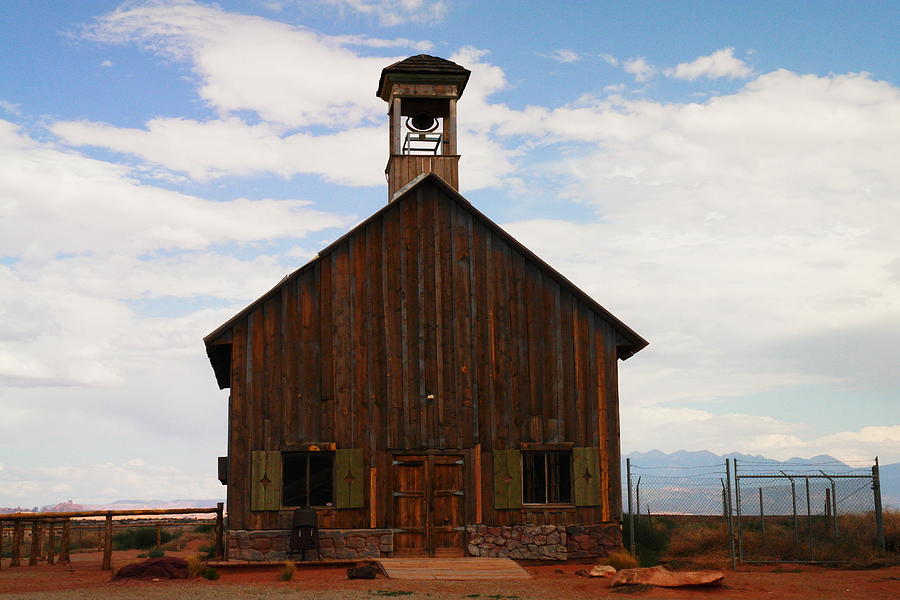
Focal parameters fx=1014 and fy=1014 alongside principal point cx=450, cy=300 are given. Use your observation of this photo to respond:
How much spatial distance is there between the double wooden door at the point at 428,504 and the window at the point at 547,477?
148cm

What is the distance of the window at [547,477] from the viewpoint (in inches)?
880

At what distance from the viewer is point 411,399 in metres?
22.2

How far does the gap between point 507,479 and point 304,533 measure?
4.51 m

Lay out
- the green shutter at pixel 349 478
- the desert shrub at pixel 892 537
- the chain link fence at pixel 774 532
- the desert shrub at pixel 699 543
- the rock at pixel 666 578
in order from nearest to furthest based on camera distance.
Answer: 1. the rock at pixel 666 578
2. the green shutter at pixel 349 478
3. the chain link fence at pixel 774 532
4. the desert shrub at pixel 892 537
5. the desert shrub at pixel 699 543

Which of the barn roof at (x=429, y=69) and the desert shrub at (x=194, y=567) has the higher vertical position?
the barn roof at (x=429, y=69)

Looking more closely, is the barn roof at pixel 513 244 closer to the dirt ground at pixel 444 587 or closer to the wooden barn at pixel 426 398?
the wooden barn at pixel 426 398

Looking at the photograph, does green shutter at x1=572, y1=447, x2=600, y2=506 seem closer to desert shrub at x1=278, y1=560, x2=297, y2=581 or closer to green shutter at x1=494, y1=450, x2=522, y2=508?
green shutter at x1=494, y1=450, x2=522, y2=508

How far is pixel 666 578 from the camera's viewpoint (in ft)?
59.8

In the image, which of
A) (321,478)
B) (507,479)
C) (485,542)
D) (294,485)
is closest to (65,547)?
(294,485)

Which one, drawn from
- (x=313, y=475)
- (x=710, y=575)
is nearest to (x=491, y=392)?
(x=313, y=475)

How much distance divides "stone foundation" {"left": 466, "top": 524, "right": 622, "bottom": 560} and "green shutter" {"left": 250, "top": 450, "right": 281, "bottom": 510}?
4.20 metres

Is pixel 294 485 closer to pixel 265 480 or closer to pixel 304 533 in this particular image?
pixel 265 480

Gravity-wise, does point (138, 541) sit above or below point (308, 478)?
below

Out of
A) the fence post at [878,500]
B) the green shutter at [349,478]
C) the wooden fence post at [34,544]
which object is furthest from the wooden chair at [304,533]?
the fence post at [878,500]
